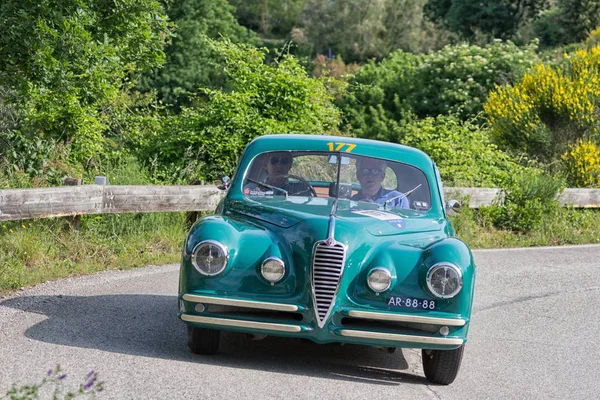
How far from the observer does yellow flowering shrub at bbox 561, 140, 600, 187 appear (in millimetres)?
22328

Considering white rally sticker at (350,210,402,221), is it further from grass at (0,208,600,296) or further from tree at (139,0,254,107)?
tree at (139,0,254,107)

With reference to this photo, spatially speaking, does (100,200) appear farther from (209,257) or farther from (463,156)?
(463,156)

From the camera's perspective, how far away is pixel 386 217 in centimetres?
727

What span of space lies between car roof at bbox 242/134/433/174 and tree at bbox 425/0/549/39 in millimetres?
52004

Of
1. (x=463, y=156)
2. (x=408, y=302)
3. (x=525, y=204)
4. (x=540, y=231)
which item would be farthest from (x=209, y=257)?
(x=463, y=156)

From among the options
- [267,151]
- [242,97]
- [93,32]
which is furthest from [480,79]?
[267,151]

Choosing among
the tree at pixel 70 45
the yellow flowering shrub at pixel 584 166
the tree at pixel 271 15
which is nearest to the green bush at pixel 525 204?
the yellow flowering shrub at pixel 584 166

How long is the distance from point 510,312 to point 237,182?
3.60 metres

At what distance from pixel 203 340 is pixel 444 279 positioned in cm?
178

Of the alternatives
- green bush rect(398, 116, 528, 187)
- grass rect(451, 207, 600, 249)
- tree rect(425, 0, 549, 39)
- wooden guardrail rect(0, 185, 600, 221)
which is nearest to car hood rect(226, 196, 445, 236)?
wooden guardrail rect(0, 185, 600, 221)

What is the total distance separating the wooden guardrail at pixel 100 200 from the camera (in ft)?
33.3

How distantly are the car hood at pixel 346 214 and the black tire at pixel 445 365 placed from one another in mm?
928

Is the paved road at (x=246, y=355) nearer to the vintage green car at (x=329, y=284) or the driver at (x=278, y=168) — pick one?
the vintage green car at (x=329, y=284)

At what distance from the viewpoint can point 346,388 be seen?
639 cm
